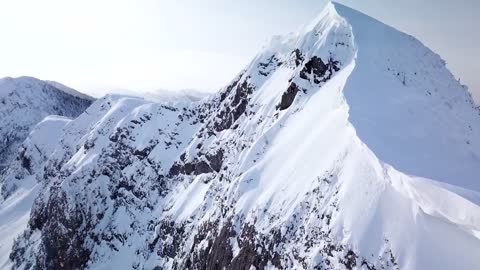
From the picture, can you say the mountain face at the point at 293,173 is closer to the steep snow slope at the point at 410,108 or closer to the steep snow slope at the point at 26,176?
the steep snow slope at the point at 410,108

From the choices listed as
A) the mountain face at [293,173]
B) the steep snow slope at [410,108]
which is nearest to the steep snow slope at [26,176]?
the mountain face at [293,173]

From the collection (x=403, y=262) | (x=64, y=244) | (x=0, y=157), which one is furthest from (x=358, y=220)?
(x=0, y=157)

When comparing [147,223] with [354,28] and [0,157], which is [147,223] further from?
[0,157]

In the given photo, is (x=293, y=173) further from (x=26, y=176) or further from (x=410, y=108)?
(x=26, y=176)

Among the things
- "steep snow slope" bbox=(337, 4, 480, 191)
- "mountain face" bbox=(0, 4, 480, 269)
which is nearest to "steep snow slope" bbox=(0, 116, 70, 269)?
"mountain face" bbox=(0, 4, 480, 269)

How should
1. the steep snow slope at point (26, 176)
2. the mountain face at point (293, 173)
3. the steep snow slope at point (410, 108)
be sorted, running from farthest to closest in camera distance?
the steep snow slope at point (26, 176), the steep snow slope at point (410, 108), the mountain face at point (293, 173)

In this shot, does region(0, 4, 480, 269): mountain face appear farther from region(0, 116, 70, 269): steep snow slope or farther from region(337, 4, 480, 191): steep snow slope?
region(0, 116, 70, 269): steep snow slope

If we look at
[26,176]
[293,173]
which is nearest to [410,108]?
[293,173]

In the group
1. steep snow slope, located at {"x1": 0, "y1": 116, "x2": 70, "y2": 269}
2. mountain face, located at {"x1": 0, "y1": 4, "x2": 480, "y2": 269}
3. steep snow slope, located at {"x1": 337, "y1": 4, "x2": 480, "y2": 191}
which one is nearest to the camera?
mountain face, located at {"x1": 0, "y1": 4, "x2": 480, "y2": 269}
